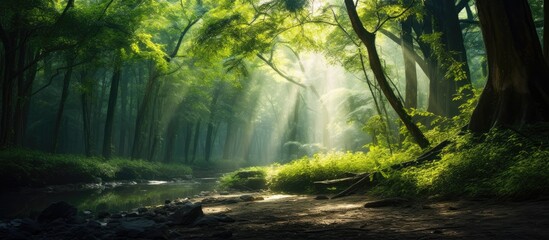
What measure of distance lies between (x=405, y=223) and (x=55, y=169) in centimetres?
1712

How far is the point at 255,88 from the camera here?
44.8 metres

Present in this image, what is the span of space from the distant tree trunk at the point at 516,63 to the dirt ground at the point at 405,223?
2680 mm

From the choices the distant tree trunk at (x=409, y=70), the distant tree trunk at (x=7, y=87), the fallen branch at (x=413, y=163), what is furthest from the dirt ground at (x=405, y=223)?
the distant tree trunk at (x=7, y=87)

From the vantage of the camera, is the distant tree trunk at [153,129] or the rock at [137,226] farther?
the distant tree trunk at [153,129]

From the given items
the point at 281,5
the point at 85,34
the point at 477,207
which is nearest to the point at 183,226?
the point at 477,207

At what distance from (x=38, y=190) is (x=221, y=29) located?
31.5 ft

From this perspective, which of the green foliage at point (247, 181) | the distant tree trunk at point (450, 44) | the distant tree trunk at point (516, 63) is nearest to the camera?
the distant tree trunk at point (516, 63)

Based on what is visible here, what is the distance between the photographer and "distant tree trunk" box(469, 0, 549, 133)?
7328 millimetres

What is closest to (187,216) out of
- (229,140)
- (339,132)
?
(339,132)

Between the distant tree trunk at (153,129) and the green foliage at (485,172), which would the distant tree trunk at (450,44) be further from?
the distant tree trunk at (153,129)

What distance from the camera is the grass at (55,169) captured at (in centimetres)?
1504

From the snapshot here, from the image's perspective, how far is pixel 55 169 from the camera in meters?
17.7

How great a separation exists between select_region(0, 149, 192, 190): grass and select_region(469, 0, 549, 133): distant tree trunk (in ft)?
52.3

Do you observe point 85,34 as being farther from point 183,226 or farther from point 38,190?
point 183,226
